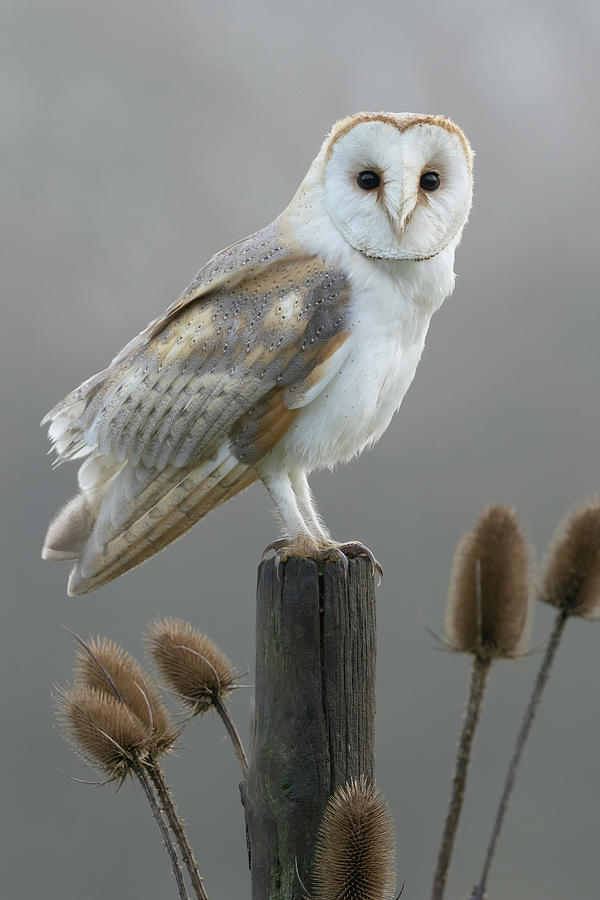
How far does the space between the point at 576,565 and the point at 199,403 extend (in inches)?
46.3

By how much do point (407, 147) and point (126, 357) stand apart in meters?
1.15

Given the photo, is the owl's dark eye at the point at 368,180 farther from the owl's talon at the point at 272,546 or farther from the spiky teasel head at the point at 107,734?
the spiky teasel head at the point at 107,734

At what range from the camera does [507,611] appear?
2.66 meters

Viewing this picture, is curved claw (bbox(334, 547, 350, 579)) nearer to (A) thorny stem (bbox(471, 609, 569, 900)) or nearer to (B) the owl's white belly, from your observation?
(B) the owl's white belly

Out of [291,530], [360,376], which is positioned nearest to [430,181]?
[360,376]

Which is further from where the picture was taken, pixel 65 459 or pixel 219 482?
pixel 65 459

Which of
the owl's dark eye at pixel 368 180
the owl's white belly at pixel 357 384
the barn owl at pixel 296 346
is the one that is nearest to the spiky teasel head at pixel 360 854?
the barn owl at pixel 296 346

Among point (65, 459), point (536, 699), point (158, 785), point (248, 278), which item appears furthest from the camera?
point (65, 459)

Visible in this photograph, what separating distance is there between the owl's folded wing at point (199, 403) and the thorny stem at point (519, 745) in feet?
3.10

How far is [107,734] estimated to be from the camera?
2.60 meters

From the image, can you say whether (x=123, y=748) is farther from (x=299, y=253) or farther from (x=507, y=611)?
(x=299, y=253)

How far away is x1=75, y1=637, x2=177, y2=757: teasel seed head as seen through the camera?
273 centimetres

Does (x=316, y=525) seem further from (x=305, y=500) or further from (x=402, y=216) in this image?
(x=402, y=216)

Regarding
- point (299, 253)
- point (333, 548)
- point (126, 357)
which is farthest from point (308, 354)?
point (126, 357)
